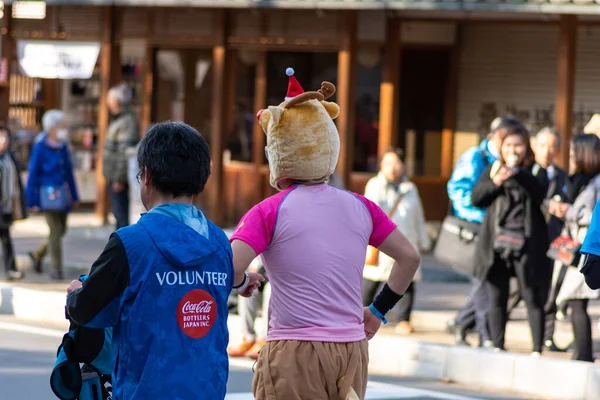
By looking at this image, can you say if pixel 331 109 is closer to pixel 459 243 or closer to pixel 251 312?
pixel 251 312

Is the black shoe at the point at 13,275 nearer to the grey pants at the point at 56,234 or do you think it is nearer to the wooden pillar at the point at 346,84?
the grey pants at the point at 56,234

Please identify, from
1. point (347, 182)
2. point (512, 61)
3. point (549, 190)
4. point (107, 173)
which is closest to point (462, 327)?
point (549, 190)

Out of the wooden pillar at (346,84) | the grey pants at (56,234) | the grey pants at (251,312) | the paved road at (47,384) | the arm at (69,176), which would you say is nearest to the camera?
the paved road at (47,384)

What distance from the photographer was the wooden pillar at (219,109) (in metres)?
16.8

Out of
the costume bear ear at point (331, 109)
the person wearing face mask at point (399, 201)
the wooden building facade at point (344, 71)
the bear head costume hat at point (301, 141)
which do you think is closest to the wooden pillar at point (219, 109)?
the wooden building facade at point (344, 71)

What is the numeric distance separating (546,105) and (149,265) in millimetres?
13375

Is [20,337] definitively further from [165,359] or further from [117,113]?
[165,359]

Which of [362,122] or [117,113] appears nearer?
[117,113]

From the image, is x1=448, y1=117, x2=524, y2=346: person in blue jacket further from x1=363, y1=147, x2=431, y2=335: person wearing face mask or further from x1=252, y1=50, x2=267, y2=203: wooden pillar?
x1=252, y1=50, x2=267, y2=203: wooden pillar

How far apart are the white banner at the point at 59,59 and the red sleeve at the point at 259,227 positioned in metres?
13.2

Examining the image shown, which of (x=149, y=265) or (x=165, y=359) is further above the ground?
(x=149, y=265)

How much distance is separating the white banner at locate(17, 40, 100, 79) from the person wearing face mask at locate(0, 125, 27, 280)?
14.7 ft

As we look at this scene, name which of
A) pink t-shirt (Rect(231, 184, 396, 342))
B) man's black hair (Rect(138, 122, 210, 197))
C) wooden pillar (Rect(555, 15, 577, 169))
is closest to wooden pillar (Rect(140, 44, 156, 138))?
wooden pillar (Rect(555, 15, 577, 169))

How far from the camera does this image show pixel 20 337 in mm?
10172
